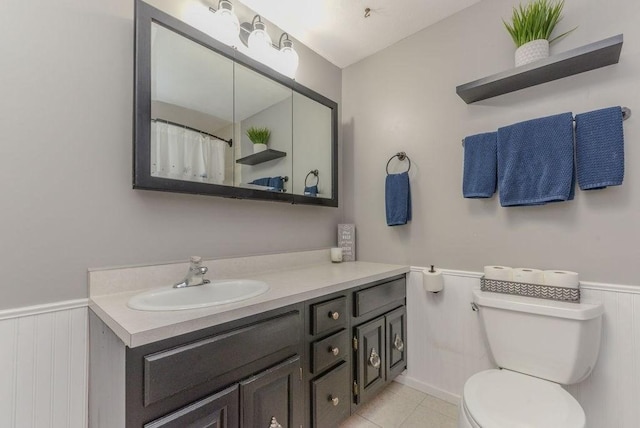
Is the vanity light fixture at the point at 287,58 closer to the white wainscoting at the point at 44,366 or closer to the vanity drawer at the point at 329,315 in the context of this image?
the vanity drawer at the point at 329,315

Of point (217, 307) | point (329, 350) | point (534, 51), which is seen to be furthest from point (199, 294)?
point (534, 51)

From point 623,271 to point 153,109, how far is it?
→ 210 cm

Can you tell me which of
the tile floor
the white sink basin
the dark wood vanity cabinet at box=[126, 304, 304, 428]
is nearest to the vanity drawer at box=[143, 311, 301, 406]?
the dark wood vanity cabinet at box=[126, 304, 304, 428]

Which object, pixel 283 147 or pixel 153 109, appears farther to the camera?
pixel 283 147

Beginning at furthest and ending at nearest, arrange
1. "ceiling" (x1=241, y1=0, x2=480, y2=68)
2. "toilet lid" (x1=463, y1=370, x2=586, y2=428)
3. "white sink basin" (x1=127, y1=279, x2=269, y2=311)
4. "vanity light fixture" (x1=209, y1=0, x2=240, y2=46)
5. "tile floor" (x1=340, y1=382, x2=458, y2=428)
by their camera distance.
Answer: "ceiling" (x1=241, y1=0, x2=480, y2=68)
"tile floor" (x1=340, y1=382, x2=458, y2=428)
"vanity light fixture" (x1=209, y1=0, x2=240, y2=46)
"white sink basin" (x1=127, y1=279, x2=269, y2=311)
"toilet lid" (x1=463, y1=370, x2=586, y2=428)

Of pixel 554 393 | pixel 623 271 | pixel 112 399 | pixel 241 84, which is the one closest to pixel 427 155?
pixel 623 271

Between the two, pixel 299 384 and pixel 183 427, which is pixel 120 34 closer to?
pixel 183 427

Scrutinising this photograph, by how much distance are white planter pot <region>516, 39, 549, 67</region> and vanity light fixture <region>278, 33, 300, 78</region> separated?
1205mm

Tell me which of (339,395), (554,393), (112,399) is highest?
(112,399)

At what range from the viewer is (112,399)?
2.75 feet

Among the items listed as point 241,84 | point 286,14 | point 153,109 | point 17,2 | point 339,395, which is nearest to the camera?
point 17,2

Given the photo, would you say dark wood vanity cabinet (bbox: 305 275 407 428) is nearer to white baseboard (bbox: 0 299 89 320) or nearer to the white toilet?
the white toilet

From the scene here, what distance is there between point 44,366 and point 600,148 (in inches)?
89.7

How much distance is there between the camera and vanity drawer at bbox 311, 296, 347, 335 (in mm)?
1224
